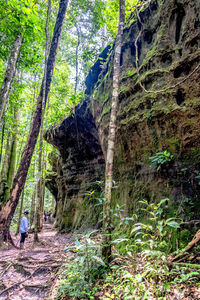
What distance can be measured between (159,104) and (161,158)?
1.48 m

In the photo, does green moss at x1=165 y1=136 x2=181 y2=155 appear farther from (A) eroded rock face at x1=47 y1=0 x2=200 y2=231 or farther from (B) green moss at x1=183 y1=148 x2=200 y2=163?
(B) green moss at x1=183 y1=148 x2=200 y2=163

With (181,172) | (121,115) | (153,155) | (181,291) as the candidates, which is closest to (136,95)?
(121,115)

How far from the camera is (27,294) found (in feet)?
13.9

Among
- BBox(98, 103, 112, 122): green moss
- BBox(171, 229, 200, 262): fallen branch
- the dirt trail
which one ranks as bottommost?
the dirt trail

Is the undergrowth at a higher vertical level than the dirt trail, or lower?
higher

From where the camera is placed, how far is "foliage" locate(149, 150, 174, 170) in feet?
15.2

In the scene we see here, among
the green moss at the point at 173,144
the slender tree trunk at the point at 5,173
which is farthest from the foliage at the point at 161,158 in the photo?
the slender tree trunk at the point at 5,173

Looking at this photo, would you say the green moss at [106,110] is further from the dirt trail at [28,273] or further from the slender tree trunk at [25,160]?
the dirt trail at [28,273]

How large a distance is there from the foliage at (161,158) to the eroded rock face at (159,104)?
5.4 inches

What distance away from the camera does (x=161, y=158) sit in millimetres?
4770

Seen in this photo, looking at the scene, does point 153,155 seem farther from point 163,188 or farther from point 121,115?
point 121,115

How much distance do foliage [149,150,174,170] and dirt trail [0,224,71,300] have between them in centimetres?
361

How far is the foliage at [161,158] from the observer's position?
15.2ft

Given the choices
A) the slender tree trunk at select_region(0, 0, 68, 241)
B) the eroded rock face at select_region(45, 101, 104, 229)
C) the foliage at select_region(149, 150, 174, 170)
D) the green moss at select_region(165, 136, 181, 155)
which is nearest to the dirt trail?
the slender tree trunk at select_region(0, 0, 68, 241)
